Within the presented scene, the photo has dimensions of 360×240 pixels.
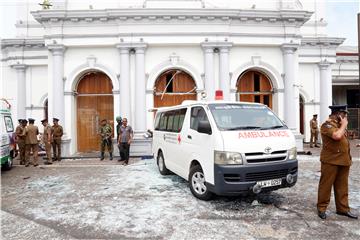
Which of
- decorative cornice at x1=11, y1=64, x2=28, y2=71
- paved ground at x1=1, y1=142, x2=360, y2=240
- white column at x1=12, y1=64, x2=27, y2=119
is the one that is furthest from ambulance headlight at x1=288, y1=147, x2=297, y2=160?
decorative cornice at x1=11, y1=64, x2=28, y2=71

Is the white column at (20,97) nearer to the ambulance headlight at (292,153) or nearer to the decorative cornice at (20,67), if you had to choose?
the decorative cornice at (20,67)

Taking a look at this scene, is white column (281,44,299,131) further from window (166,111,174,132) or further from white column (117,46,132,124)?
white column (117,46,132,124)

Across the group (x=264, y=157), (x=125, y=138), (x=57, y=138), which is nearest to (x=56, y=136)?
(x=57, y=138)

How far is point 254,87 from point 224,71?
84.9 inches

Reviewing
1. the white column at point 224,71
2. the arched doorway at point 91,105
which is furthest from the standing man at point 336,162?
the arched doorway at point 91,105

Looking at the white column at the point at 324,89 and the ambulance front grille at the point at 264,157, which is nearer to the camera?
the ambulance front grille at the point at 264,157

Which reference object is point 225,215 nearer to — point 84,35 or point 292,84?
point 292,84

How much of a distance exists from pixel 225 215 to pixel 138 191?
2477 mm

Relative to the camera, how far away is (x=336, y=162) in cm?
440

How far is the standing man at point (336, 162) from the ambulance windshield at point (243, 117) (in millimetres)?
1063

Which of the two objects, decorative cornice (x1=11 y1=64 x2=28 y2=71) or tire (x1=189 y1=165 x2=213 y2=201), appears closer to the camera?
tire (x1=189 y1=165 x2=213 y2=201)

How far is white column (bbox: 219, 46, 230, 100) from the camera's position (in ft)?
39.2

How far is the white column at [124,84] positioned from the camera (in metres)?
11.8

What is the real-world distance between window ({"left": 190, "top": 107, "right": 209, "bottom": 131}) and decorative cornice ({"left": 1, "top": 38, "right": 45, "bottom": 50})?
14054 millimetres
